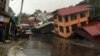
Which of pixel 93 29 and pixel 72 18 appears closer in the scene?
pixel 93 29

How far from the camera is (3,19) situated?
33.6 m

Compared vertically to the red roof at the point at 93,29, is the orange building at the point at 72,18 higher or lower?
higher

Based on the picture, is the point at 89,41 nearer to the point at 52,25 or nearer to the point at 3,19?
the point at 3,19

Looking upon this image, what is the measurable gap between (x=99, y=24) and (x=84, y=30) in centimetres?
303

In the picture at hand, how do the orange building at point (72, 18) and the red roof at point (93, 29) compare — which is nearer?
the red roof at point (93, 29)

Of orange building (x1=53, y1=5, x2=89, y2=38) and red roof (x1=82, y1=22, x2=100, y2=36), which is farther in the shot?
orange building (x1=53, y1=5, x2=89, y2=38)

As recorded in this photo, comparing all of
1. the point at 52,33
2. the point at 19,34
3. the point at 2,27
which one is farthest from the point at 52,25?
the point at 2,27

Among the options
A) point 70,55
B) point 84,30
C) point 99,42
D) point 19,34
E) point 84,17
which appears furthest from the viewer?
point 84,17

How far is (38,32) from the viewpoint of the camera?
6844 cm

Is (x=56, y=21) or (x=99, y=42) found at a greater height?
(x=56, y=21)

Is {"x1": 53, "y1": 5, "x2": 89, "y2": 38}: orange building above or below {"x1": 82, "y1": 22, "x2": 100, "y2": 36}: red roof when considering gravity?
above

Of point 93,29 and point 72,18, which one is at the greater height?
point 72,18

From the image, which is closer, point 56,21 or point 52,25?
point 56,21

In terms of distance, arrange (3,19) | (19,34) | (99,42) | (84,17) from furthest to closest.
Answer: (84,17), (19,34), (99,42), (3,19)
